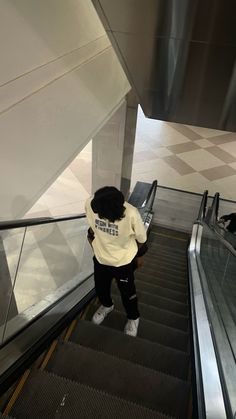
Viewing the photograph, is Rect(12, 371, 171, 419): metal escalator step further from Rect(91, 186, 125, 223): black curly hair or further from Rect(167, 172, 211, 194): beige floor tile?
Rect(167, 172, 211, 194): beige floor tile

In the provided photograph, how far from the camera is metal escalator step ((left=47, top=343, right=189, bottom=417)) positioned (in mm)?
1968

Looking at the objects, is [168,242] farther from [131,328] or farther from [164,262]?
[131,328]

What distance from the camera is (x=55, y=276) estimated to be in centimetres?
332

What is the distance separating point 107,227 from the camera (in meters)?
2.20

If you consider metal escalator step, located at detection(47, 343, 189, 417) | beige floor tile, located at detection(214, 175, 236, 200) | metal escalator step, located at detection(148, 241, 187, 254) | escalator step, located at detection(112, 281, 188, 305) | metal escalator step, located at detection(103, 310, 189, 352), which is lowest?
metal escalator step, located at detection(148, 241, 187, 254)

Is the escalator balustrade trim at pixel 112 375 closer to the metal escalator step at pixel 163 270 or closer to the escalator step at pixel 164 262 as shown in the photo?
the metal escalator step at pixel 163 270

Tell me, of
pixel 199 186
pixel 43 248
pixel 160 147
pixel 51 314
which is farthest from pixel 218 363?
pixel 160 147

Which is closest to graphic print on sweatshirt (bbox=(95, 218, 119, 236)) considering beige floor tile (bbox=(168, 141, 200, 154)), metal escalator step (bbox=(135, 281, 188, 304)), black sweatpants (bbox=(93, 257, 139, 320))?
black sweatpants (bbox=(93, 257, 139, 320))

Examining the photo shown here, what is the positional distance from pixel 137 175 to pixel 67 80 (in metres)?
5.42

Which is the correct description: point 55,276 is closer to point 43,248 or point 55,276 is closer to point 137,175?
point 43,248

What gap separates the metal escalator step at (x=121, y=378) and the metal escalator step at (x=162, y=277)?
246 centimetres

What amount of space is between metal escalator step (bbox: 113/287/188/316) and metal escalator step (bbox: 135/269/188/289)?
2.71ft

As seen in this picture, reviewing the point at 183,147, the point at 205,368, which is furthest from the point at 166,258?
the point at 183,147

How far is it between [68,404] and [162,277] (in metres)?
3.24
